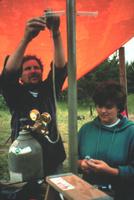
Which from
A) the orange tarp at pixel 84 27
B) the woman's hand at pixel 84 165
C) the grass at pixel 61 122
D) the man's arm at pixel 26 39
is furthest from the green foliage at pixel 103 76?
the woman's hand at pixel 84 165

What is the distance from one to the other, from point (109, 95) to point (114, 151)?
286 millimetres

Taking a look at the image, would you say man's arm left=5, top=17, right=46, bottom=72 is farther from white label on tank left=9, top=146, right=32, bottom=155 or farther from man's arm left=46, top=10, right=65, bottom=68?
white label on tank left=9, top=146, right=32, bottom=155

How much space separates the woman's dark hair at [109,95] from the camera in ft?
6.70

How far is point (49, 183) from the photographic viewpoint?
68.2 inches

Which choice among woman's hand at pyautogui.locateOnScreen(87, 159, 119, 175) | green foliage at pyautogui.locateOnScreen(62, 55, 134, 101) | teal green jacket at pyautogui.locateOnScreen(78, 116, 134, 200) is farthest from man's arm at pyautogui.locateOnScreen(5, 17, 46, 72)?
green foliage at pyautogui.locateOnScreen(62, 55, 134, 101)

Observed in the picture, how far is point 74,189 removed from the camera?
5.26 ft

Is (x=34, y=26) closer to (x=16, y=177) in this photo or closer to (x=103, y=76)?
(x=16, y=177)

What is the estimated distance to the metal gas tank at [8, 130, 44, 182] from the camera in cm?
190

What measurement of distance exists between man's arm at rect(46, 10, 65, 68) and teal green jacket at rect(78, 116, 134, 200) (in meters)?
0.41

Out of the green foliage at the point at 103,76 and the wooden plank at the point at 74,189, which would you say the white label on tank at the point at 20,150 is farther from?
the green foliage at the point at 103,76

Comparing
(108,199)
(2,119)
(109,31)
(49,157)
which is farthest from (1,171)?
(2,119)

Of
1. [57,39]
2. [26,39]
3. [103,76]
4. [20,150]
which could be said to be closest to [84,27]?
[57,39]

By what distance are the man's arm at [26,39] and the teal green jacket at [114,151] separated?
1.76 ft

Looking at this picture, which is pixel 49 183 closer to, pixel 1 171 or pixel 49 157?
pixel 49 157
